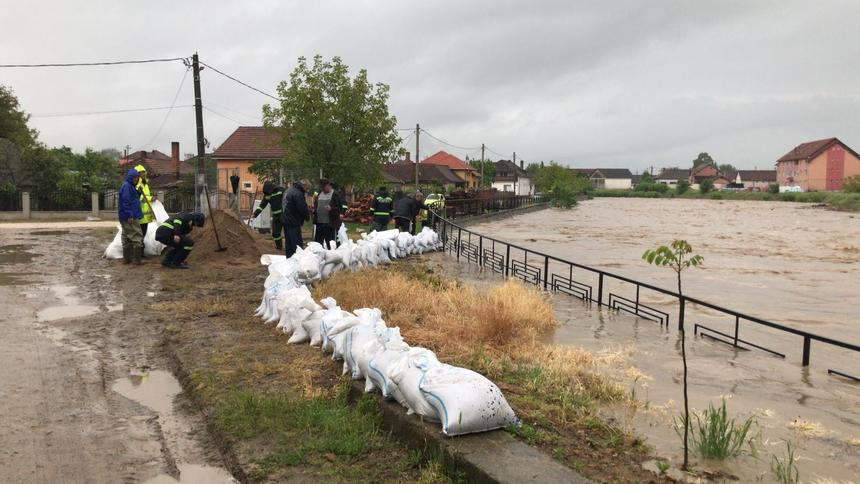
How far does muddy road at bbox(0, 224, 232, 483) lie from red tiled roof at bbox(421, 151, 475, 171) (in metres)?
86.0

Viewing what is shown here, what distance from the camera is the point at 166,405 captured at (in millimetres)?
4891

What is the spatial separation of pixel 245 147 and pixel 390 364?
137 feet

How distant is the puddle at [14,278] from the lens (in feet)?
31.4

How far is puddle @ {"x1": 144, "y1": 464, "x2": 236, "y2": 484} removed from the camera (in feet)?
12.2

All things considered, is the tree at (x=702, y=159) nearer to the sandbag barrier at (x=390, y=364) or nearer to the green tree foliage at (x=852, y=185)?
the green tree foliage at (x=852, y=185)

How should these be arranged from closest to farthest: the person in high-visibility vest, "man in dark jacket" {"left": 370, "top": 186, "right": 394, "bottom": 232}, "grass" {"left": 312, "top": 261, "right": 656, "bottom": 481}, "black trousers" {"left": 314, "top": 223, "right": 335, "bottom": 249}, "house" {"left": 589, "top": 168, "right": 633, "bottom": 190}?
"grass" {"left": 312, "top": 261, "right": 656, "bottom": 481} → the person in high-visibility vest → "black trousers" {"left": 314, "top": 223, "right": 335, "bottom": 249} → "man in dark jacket" {"left": 370, "top": 186, "right": 394, "bottom": 232} → "house" {"left": 589, "top": 168, "right": 633, "bottom": 190}

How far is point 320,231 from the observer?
12.2 meters

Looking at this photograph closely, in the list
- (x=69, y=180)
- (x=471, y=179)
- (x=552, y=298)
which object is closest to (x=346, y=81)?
(x=69, y=180)

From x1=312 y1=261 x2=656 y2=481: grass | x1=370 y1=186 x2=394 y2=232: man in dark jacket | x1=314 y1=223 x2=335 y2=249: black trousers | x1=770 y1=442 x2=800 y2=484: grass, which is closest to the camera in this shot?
x1=770 y1=442 x2=800 y2=484: grass

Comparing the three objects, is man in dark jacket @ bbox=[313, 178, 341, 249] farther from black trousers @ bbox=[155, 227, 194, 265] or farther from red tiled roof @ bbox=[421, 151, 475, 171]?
red tiled roof @ bbox=[421, 151, 475, 171]

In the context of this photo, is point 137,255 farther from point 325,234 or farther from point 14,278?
point 325,234

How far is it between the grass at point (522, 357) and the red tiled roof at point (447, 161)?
279ft

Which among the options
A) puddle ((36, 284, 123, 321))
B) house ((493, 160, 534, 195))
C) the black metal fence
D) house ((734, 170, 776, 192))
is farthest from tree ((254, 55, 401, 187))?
house ((734, 170, 776, 192))

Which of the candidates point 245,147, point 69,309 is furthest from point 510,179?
point 69,309
